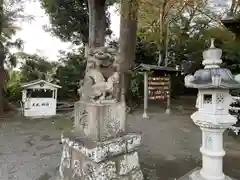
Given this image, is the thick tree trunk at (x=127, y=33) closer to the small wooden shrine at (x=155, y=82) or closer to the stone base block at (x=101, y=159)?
the small wooden shrine at (x=155, y=82)

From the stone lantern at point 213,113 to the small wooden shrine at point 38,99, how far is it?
22.3 ft

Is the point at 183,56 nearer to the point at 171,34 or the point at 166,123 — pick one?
the point at 171,34

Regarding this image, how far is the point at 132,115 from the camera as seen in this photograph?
26.3 ft

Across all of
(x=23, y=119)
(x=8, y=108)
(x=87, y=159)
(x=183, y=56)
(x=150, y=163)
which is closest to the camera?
(x=87, y=159)

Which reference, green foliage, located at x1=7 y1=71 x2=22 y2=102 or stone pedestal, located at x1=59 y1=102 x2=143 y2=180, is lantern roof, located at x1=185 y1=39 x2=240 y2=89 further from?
green foliage, located at x1=7 y1=71 x2=22 y2=102

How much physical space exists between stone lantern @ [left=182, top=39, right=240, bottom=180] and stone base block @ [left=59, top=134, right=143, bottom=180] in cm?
82

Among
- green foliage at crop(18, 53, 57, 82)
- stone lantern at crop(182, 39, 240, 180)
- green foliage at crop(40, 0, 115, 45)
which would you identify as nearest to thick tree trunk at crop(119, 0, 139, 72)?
green foliage at crop(40, 0, 115, 45)

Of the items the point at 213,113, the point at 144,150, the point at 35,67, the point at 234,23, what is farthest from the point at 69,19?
the point at 213,113

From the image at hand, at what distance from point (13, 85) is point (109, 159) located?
1063 cm

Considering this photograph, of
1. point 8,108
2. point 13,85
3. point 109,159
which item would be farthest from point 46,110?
point 109,159

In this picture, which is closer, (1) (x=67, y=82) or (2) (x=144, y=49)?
(1) (x=67, y=82)

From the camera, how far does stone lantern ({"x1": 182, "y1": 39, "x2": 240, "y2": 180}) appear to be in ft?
7.58

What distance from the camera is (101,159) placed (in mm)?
2268

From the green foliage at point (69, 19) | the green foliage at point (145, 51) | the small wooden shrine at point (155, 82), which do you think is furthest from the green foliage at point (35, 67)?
the small wooden shrine at point (155, 82)
